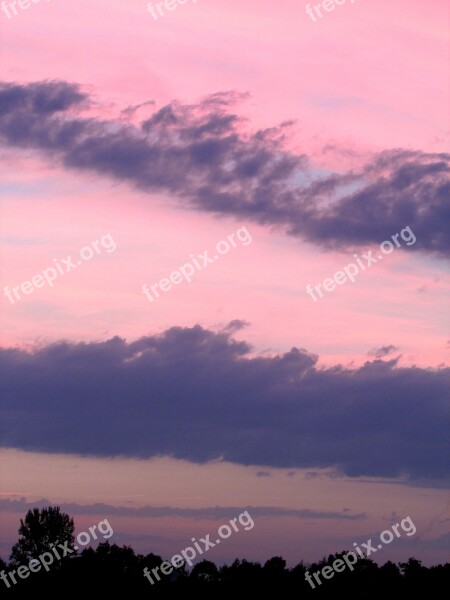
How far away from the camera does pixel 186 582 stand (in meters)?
176

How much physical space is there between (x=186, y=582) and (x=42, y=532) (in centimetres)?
2564

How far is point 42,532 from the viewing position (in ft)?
602

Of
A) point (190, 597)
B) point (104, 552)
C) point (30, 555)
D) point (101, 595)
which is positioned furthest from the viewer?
point (104, 552)

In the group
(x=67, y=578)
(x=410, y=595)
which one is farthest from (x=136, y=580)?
(x=410, y=595)

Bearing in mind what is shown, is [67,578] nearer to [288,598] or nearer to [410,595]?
[288,598]

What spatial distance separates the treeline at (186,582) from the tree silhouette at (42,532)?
382cm

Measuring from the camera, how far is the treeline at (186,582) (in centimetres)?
14438

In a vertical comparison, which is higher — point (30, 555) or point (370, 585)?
point (30, 555)

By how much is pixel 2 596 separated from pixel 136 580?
1050 inches

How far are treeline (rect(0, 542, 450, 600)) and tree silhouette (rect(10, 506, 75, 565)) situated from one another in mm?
3820

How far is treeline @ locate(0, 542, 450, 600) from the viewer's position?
144375 mm

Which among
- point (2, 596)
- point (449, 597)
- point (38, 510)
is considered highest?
point (38, 510)

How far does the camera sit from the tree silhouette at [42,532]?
179375mm

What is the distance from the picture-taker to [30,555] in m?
177
